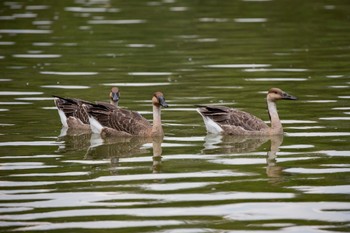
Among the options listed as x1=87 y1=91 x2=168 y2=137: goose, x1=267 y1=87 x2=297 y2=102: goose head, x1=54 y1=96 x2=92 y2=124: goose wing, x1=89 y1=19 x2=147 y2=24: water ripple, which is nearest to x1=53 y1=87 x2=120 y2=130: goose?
x1=54 y1=96 x2=92 y2=124: goose wing

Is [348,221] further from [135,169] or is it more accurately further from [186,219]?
[135,169]

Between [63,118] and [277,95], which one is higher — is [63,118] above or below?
below

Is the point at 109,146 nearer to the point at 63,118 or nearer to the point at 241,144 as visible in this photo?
the point at 63,118

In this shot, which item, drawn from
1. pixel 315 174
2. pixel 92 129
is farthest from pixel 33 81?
pixel 315 174

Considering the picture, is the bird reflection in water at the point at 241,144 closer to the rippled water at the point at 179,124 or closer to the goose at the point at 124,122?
the rippled water at the point at 179,124

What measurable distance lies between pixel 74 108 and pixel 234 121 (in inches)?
130

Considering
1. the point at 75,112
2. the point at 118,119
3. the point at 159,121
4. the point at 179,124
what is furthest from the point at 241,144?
the point at 75,112

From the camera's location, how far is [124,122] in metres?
19.8

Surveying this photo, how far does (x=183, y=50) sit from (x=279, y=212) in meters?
18.3

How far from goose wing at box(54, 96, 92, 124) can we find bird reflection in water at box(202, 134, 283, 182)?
2591 mm

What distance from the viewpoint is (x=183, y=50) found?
31.7 metres

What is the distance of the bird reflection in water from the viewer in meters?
18.0

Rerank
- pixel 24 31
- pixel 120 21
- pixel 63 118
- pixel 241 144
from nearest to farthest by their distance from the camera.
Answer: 1. pixel 241 144
2. pixel 63 118
3. pixel 24 31
4. pixel 120 21

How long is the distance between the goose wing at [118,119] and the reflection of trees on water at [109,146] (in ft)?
0.66
